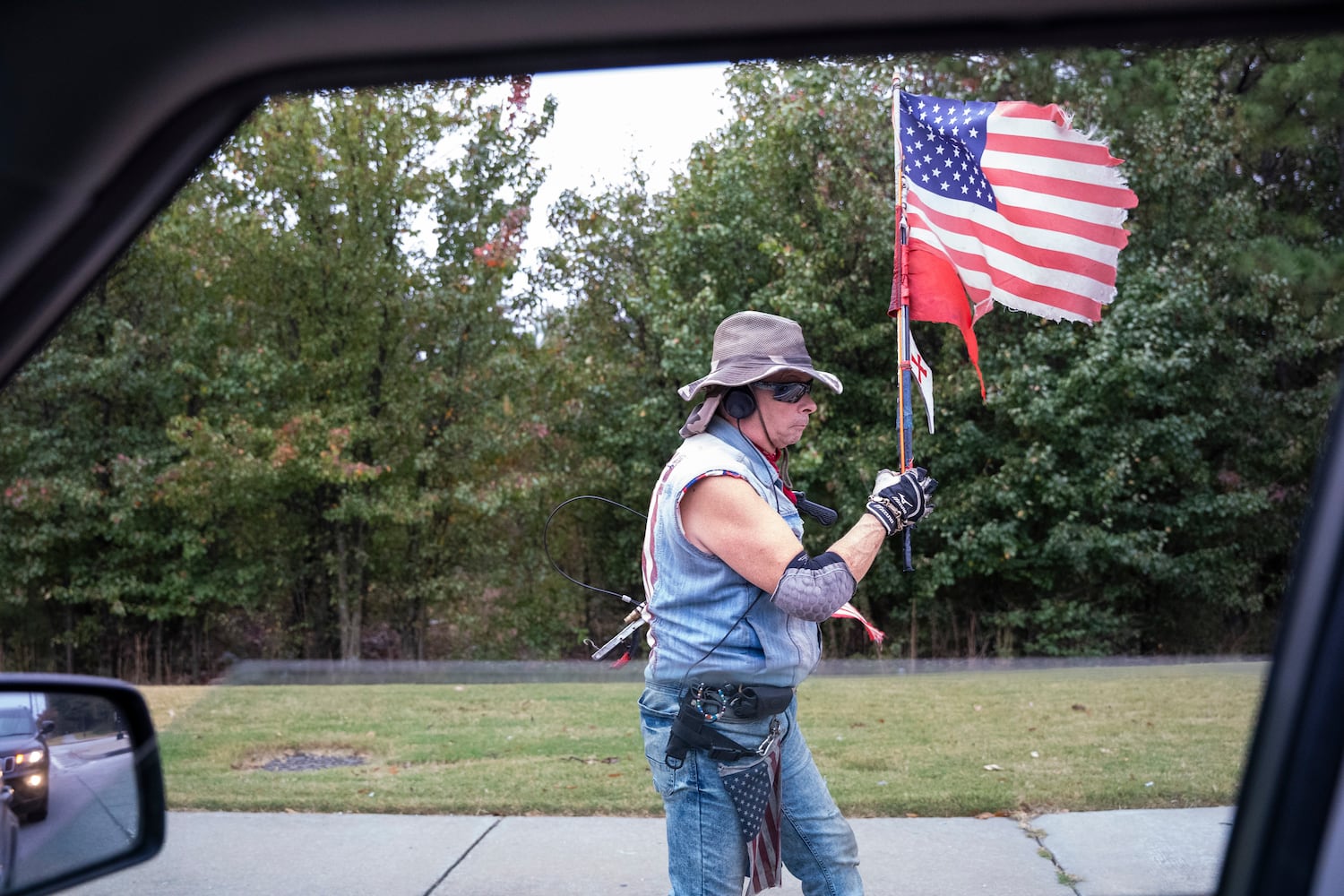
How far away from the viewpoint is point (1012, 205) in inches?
161

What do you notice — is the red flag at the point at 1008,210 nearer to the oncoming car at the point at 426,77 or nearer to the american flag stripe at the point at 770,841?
the american flag stripe at the point at 770,841

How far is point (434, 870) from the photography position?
5027 millimetres

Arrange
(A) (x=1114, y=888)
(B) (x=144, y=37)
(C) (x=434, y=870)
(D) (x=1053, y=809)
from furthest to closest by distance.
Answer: (D) (x=1053, y=809) → (C) (x=434, y=870) → (A) (x=1114, y=888) → (B) (x=144, y=37)

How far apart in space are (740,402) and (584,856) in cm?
286

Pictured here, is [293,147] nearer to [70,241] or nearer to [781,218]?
[781,218]

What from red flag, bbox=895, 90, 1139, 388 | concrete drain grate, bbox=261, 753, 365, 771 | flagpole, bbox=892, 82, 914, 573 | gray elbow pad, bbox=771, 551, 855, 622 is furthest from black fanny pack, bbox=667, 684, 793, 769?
concrete drain grate, bbox=261, 753, 365, 771

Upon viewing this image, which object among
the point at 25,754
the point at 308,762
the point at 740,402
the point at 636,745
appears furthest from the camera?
the point at 636,745

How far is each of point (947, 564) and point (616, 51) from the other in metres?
13.5

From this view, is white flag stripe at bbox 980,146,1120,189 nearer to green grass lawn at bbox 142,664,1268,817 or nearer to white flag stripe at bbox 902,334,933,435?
white flag stripe at bbox 902,334,933,435

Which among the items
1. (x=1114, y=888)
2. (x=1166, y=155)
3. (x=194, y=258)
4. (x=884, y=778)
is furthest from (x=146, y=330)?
(x=1114, y=888)

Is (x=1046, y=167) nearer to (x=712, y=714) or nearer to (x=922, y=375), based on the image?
(x=922, y=375)

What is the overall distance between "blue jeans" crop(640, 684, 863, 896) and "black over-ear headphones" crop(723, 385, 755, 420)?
685 mm

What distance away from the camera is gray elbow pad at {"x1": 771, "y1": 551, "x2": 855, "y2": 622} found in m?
2.74

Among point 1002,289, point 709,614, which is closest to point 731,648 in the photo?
point 709,614
